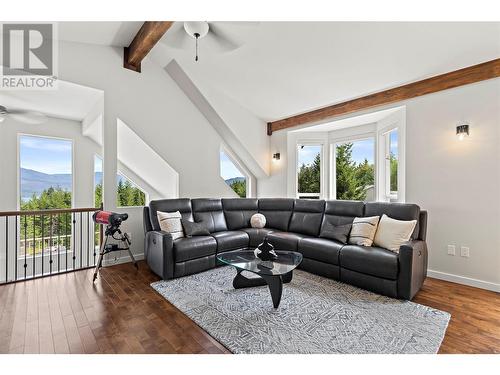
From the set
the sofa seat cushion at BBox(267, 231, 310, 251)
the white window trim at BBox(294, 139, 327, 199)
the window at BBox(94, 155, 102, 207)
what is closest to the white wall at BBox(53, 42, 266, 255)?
the white window trim at BBox(294, 139, 327, 199)

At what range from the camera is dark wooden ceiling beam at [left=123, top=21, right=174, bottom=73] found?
2.91 m

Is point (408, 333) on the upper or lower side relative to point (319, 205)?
lower

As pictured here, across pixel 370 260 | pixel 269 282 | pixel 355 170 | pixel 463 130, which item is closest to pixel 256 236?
pixel 269 282

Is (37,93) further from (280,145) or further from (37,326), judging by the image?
(280,145)

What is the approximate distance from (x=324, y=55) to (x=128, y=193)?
4.65 m

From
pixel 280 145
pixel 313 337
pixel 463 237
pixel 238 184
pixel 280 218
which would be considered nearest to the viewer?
pixel 313 337

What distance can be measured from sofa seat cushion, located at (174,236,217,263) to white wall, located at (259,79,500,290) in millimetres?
2956

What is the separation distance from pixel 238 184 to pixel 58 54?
151 inches

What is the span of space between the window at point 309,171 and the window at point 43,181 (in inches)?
194

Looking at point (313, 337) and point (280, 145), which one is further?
point (280, 145)

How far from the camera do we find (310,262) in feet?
10.7

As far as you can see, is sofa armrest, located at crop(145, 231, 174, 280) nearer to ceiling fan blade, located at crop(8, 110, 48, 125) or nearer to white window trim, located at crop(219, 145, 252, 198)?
ceiling fan blade, located at crop(8, 110, 48, 125)

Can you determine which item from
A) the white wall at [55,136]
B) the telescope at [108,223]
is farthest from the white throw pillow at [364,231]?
the white wall at [55,136]
